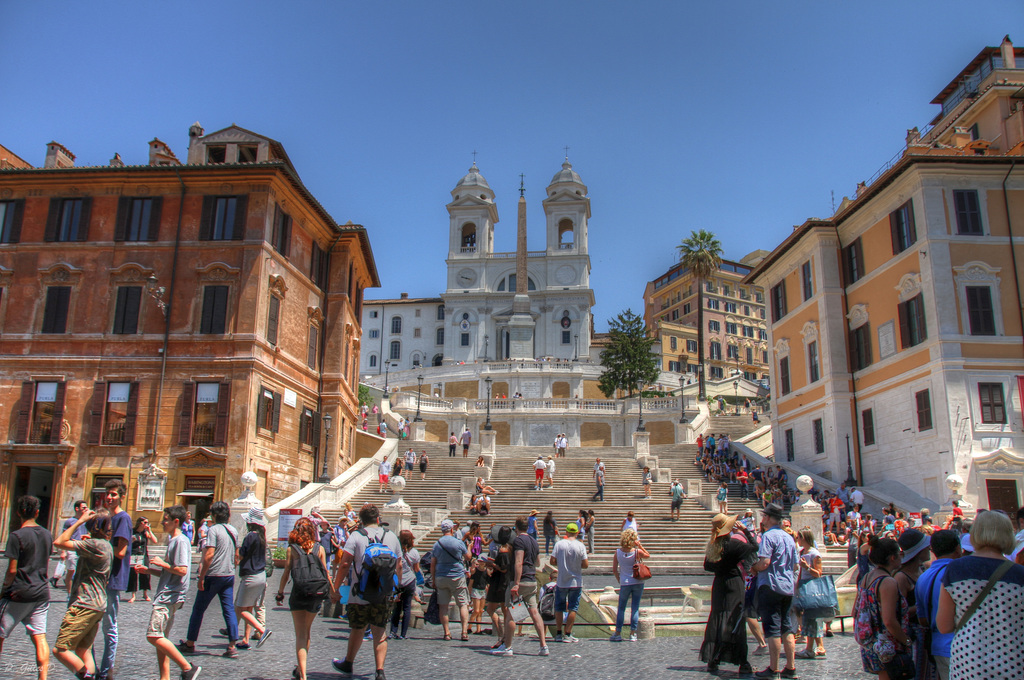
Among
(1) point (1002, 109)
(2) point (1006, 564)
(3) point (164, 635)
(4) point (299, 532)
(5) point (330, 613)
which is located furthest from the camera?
(1) point (1002, 109)

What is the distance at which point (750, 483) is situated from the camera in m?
32.0

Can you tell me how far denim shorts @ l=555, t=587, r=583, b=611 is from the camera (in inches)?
470

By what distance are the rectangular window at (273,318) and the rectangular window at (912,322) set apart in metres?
22.1

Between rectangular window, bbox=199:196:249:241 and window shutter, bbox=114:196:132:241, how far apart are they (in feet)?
9.15

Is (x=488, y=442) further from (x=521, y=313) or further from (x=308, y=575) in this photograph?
(x=521, y=313)

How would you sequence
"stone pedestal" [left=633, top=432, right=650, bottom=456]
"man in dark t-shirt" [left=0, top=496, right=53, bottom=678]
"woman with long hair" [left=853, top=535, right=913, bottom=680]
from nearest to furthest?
"woman with long hair" [left=853, top=535, right=913, bottom=680]
"man in dark t-shirt" [left=0, top=496, right=53, bottom=678]
"stone pedestal" [left=633, top=432, right=650, bottom=456]

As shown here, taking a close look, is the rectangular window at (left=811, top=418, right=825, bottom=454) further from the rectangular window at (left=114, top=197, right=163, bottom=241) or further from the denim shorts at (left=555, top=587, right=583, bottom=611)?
the rectangular window at (left=114, top=197, right=163, bottom=241)

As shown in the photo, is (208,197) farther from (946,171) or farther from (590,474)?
(946,171)

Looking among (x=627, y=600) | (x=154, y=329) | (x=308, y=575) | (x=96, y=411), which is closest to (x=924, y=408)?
(x=627, y=600)

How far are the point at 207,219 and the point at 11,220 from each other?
7446mm

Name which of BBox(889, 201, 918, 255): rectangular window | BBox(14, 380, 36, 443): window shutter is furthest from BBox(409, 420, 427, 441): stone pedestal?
BBox(889, 201, 918, 255): rectangular window

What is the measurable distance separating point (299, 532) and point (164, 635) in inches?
62.6

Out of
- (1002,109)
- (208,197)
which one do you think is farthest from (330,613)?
(1002,109)

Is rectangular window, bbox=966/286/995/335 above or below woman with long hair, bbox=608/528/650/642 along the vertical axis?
above
